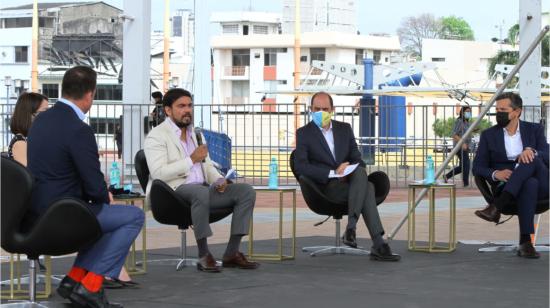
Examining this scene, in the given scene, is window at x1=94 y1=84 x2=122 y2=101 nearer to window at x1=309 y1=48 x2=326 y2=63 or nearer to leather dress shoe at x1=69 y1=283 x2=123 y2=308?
window at x1=309 y1=48 x2=326 y2=63

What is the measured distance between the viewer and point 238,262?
26.8ft

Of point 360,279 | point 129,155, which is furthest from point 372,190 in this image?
point 129,155

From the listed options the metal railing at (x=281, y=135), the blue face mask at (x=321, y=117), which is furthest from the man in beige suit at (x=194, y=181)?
the metal railing at (x=281, y=135)

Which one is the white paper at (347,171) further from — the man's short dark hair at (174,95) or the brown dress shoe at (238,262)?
the man's short dark hair at (174,95)

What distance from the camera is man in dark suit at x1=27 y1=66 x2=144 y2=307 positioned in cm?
599

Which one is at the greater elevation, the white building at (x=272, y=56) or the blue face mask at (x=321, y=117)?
the white building at (x=272, y=56)

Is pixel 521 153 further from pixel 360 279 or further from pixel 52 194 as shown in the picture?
pixel 52 194

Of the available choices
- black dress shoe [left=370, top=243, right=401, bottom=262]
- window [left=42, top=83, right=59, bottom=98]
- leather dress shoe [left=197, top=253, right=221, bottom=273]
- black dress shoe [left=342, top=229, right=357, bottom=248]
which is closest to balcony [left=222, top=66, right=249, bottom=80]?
window [left=42, top=83, right=59, bottom=98]

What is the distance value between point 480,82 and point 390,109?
6149 cm

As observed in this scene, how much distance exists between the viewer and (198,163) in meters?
8.28

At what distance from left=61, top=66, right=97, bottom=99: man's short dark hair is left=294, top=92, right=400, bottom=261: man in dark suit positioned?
3.08 meters

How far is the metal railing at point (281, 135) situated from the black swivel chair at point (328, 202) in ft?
27.9

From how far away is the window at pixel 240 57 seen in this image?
89.4 meters

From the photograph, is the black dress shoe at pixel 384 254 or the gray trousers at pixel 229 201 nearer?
the gray trousers at pixel 229 201
